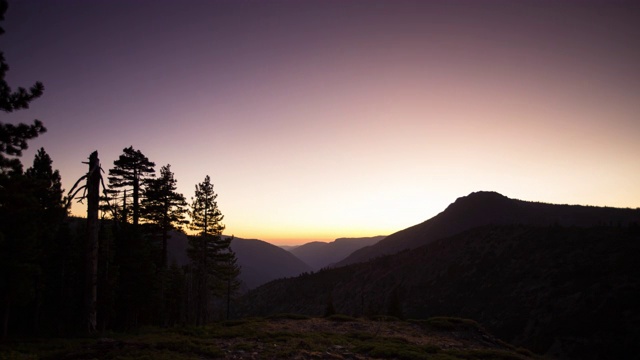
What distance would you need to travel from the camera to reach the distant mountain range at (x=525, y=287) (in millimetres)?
49656

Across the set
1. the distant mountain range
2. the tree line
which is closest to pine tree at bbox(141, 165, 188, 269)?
the tree line

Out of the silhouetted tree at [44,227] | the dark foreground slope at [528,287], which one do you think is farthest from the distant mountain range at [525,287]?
the silhouetted tree at [44,227]

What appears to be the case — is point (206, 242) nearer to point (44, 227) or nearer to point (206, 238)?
point (206, 238)

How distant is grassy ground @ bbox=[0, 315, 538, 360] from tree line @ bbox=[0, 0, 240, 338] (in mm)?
2360

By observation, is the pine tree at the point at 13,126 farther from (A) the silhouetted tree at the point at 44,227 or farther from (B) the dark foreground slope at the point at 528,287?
(B) the dark foreground slope at the point at 528,287

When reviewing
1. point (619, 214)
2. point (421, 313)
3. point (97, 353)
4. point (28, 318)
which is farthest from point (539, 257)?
point (619, 214)

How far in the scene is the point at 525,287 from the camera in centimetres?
6794

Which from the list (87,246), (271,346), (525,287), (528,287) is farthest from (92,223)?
(525,287)

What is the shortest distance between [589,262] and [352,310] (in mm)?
59350

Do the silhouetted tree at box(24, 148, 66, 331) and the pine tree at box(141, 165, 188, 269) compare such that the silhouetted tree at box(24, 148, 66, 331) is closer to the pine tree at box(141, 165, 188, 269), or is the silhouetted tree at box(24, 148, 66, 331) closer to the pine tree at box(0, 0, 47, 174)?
the pine tree at box(141, 165, 188, 269)

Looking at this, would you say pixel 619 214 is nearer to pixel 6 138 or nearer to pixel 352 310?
pixel 352 310

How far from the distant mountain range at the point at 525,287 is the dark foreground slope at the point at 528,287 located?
0.51 feet

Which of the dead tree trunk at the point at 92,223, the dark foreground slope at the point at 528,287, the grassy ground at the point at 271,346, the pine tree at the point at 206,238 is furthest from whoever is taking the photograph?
the dark foreground slope at the point at 528,287

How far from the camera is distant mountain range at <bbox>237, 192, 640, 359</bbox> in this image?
49.7 metres
